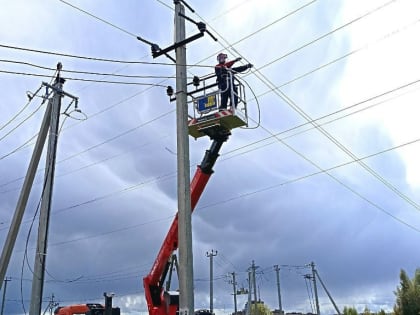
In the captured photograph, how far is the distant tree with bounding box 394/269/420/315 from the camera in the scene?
2890 cm

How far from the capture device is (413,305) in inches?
1137

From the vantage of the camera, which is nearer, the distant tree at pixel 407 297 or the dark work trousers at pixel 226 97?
the dark work trousers at pixel 226 97

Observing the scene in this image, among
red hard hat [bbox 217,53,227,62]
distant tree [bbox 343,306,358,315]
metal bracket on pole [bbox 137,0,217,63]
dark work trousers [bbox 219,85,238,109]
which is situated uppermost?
red hard hat [bbox 217,53,227,62]

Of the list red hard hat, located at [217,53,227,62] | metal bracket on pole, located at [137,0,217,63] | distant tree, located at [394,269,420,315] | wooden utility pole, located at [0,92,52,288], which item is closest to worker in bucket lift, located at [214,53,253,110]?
red hard hat, located at [217,53,227,62]

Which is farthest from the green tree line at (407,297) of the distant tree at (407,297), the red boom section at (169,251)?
the red boom section at (169,251)

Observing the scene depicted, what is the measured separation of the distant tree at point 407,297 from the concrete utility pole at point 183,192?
25.1 m

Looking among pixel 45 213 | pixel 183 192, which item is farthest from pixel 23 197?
pixel 183 192

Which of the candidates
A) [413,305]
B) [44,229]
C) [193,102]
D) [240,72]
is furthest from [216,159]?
[413,305]

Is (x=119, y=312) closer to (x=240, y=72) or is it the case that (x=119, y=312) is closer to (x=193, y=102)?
(x=193, y=102)

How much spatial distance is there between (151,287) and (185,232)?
186 inches

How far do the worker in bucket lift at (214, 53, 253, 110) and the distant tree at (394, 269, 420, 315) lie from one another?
23.1m

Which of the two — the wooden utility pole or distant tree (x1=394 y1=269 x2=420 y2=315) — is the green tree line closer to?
distant tree (x1=394 y1=269 x2=420 y2=315)

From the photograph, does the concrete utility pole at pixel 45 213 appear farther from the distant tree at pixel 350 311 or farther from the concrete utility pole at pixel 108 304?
the distant tree at pixel 350 311

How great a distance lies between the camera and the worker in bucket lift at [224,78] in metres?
12.2
